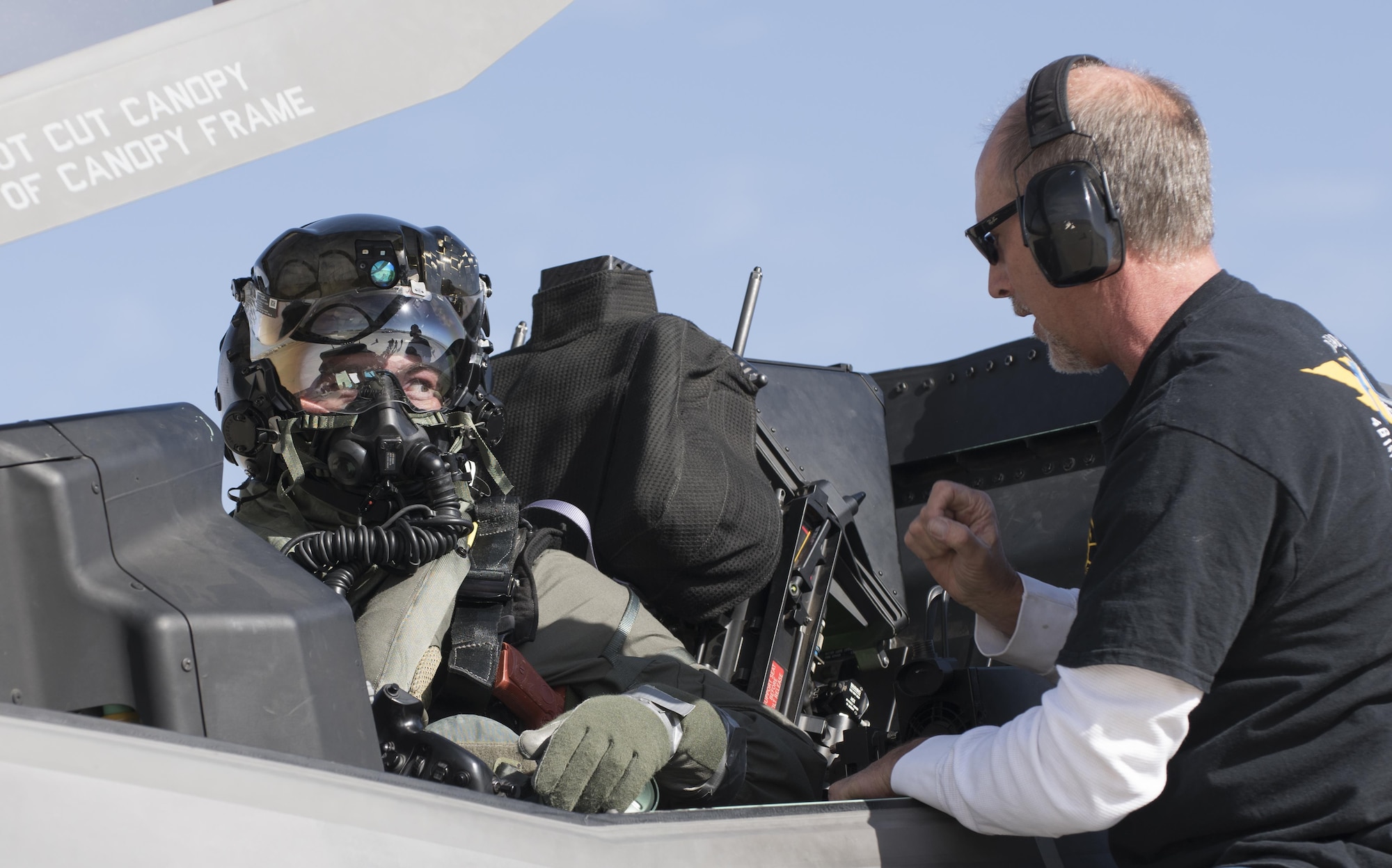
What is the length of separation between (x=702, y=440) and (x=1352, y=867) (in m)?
1.75

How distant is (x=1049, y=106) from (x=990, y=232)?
8.5 inches

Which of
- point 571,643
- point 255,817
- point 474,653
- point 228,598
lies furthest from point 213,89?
point 571,643

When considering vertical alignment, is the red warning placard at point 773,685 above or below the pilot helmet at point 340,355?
below

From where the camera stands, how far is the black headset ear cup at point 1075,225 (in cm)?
→ 165

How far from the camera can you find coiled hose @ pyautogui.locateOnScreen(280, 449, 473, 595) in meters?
2.21

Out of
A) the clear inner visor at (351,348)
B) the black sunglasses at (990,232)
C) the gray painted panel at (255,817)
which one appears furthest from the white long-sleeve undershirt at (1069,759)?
the clear inner visor at (351,348)

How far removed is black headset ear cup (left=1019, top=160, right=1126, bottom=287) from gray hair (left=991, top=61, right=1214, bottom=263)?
35mm

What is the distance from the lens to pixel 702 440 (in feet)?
9.55

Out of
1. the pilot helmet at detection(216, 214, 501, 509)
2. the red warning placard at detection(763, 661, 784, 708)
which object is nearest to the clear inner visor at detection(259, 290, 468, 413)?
the pilot helmet at detection(216, 214, 501, 509)

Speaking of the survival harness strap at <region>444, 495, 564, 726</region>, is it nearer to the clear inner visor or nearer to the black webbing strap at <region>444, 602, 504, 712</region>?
the black webbing strap at <region>444, 602, 504, 712</region>

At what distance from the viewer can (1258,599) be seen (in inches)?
57.1

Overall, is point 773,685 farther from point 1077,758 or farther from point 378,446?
point 1077,758

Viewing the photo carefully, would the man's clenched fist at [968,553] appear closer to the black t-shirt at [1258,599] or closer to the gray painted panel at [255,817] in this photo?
the black t-shirt at [1258,599]

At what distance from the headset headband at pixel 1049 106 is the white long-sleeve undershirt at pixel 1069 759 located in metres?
0.70
